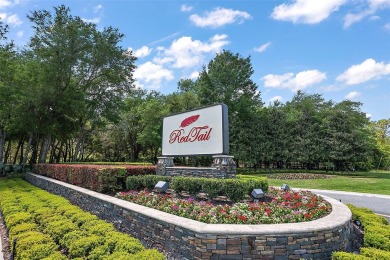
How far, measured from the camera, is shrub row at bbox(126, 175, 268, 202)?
286 inches

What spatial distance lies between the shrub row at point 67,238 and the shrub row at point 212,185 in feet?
9.16

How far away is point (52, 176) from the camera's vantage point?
1498cm

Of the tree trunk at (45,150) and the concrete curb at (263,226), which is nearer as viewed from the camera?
the concrete curb at (263,226)

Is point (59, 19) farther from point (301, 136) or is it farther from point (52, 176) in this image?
point (301, 136)

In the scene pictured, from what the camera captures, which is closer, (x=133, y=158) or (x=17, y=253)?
(x=17, y=253)

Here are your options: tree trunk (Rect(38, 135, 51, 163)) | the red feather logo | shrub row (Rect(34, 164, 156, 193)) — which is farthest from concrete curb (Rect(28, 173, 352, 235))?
tree trunk (Rect(38, 135, 51, 163))

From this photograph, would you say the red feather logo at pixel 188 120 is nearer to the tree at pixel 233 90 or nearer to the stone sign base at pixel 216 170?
the stone sign base at pixel 216 170

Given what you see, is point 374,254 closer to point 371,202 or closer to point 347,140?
point 371,202

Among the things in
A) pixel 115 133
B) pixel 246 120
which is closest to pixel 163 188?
pixel 246 120

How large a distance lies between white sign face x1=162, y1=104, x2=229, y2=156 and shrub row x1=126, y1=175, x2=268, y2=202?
115cm

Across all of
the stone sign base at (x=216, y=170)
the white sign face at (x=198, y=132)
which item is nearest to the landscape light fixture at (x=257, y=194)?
the stone sign base at (x=216, y=170)

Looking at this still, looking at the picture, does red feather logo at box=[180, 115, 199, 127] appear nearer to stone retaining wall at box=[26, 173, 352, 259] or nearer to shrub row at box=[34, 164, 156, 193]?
shrub row at box=[34, 164, 156, 193]

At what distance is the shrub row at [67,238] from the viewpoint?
14.1ft

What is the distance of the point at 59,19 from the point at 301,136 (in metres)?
23.5
